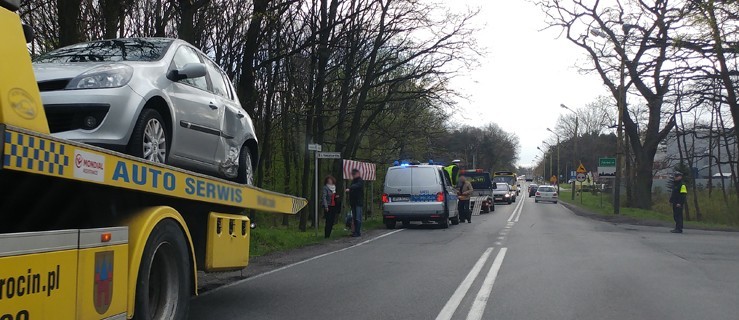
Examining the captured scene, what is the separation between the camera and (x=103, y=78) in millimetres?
6043

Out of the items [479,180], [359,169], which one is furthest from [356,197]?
[479,180]

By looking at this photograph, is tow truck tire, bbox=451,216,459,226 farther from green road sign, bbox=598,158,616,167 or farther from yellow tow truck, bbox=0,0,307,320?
yellow tow truck, bbox=0,0,307,320

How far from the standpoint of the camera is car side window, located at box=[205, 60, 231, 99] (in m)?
8.20

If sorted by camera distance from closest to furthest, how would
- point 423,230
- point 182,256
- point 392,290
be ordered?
1. point 182,256
2. point 392,290
3. point 423,230

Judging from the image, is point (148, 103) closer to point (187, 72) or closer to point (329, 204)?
point (187, 72)

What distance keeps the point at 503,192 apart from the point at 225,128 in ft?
159

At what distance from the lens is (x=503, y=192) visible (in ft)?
181

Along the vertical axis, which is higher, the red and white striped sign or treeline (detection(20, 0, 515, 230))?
treeline (detection(20, 0, 515, 230))

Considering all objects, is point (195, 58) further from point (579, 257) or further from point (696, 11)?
point (696, 11)

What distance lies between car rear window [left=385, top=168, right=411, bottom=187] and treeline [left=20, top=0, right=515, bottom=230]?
2.97 meters

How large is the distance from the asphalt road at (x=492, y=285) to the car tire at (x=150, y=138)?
1.78 metres

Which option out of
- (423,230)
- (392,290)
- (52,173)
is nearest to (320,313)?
(392,290)

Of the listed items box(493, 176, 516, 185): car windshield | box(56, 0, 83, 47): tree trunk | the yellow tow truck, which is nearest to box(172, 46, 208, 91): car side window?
the yellow tow truck

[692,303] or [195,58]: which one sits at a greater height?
[195,58]
